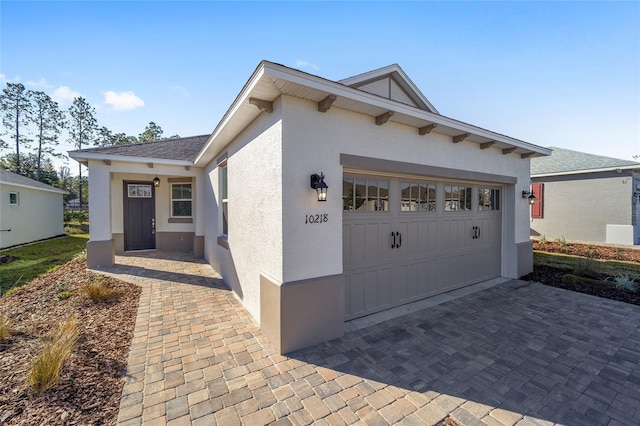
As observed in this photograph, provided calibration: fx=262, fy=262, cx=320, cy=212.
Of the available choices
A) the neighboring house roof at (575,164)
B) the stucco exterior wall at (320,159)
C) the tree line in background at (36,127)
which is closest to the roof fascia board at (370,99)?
the stucco exterior wall at (320,159)

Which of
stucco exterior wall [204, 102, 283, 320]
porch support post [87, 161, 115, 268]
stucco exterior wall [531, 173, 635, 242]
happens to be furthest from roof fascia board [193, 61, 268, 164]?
stucco exterior wall [531, 173, 635, 242]

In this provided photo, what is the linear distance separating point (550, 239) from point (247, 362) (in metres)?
16.8

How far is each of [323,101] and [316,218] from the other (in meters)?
1.59

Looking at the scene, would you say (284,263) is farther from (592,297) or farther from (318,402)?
(592,297)

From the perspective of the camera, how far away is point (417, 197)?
5.25 m

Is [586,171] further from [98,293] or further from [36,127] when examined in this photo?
[36,127]

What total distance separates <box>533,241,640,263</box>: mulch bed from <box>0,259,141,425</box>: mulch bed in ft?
45.6

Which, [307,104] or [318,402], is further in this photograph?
[307,104]

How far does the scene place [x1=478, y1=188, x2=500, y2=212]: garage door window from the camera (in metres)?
6.54

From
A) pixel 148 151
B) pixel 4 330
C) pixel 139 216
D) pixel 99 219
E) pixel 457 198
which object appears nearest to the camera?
pixel 4 330

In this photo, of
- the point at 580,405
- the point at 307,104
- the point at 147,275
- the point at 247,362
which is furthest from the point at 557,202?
the point at 147,275

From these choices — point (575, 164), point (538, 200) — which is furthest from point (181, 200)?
point (575, 164)

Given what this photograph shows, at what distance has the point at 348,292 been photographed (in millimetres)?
4355

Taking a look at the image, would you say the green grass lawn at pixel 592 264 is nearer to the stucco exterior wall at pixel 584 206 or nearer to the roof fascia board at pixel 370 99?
the stucco exterior wall at pixel 584 206
